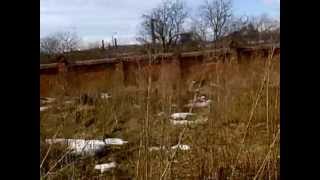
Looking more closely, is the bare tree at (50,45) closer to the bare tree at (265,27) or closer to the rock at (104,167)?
the rock at (104,167)

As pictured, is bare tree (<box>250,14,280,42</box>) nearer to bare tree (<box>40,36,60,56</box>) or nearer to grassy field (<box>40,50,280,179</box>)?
grassy field (<box>40,50,280,179</box>)

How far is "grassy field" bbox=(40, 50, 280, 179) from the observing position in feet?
3.39

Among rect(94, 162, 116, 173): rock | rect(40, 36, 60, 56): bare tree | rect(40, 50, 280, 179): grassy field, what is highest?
rect(40, 36, 60, 56): bare tree

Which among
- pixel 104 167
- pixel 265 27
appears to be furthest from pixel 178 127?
pixel 265 27

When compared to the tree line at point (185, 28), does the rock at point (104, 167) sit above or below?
below

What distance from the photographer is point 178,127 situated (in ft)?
3.64

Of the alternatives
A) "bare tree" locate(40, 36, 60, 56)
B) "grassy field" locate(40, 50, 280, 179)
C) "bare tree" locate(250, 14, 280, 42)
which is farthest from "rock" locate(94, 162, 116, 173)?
"bare tree" locate(250, 14, 280, 42)

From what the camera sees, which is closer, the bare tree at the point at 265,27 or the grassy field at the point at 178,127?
the bare tree at the point at 265,27

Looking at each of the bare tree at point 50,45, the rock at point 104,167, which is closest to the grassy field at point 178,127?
the rock at point 104,167

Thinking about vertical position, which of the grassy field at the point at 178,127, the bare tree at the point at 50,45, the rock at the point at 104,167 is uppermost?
the bare tree at the point at 50,45

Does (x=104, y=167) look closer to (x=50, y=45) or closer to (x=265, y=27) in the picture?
(x=50, y=45)

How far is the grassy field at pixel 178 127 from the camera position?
103 cm

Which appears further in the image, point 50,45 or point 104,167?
point 104,167
